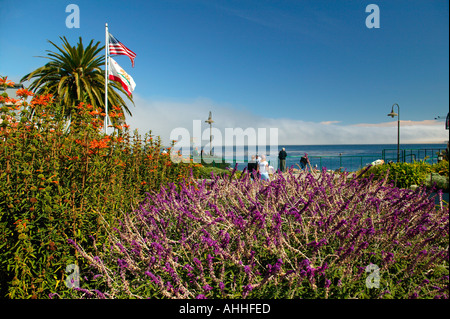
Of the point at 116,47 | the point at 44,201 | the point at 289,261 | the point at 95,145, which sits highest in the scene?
the point at 116,47

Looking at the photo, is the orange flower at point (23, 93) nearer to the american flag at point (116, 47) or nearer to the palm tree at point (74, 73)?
the american flag at point (116, 47)

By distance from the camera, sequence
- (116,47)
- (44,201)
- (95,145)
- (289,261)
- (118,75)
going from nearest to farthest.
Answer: (289,261), (44,201), (95,145), (116,47), (118,75)

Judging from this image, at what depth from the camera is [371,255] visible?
1.94 meters

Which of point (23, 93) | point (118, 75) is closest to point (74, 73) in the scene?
point (118, 75)

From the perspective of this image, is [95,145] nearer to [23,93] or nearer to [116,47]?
[23,93]

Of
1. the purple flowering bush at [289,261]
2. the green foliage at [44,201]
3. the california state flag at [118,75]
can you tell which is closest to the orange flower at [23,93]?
the green foliage at [44,201]

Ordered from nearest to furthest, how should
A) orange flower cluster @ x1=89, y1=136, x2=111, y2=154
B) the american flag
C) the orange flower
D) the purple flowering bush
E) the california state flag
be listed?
the purple flowering bush, orange flower cluster @ x1=89, y1=136, x2=111, y2=154, the orange flower, the american flag, the california state flag

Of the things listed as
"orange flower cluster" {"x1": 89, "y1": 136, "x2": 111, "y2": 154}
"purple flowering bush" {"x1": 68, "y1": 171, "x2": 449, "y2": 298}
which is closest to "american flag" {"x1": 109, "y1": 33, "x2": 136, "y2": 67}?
"orange flower cluster" {"x1": 89, "y1": 136, "x2": 111, "y2": 154}

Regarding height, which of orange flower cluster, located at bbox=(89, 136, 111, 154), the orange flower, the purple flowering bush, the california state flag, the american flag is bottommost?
the purple flowering bush

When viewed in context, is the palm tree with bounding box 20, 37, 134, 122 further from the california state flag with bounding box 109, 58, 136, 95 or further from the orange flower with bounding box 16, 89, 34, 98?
the orange flower with bounding box 16, 89, 34, 98
